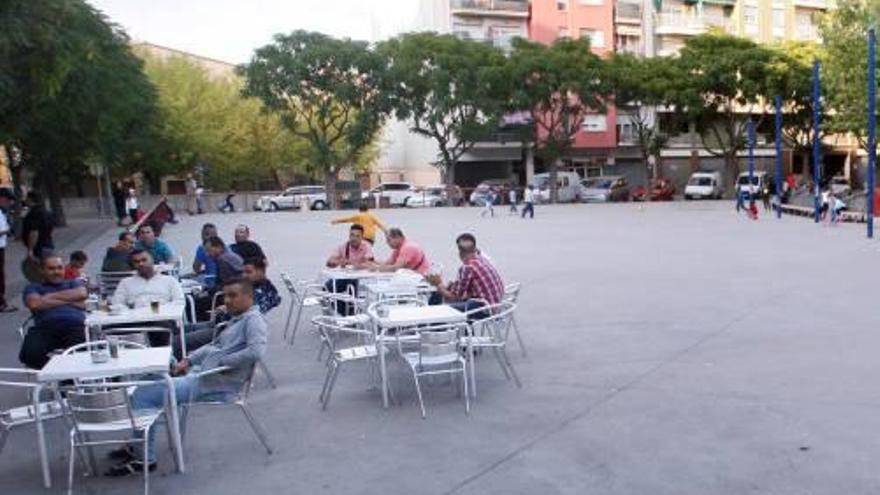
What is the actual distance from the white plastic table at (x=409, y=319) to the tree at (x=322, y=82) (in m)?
39.0

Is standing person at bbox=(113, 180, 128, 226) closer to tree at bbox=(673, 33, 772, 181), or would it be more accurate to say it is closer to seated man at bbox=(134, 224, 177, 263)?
seated man at bbox=(134, 224, 177, 263)

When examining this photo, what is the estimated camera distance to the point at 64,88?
18.1m

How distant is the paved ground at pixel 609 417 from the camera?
5.23 metres

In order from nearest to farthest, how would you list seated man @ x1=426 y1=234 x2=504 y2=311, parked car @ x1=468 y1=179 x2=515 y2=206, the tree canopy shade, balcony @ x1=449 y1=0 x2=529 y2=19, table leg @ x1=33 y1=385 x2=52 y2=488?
1. table leg @ x1=33 y1=385 x2=52 y2=488
2. seated man @ x1=426 y1=234 x2=504 y2=311
3. the tree canopy shade
4. parked car @ x1=468 y1=179 x2=515 y2=206
5. balcony @ x1=449 y1=0 x2=529 y2=19

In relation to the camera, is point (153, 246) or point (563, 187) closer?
point (153, 246)

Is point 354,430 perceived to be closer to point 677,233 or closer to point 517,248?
point 517,248

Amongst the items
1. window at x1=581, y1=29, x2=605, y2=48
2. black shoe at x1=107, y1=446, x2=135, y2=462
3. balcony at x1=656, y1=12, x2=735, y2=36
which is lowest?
black shoe at x1=107, y1=446, x2=135, y2=462

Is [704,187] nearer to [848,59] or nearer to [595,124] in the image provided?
[595,124]

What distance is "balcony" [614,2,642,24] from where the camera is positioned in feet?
194

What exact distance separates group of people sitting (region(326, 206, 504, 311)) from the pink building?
4761cm

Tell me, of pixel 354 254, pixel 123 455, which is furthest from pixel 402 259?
pixel 123 455

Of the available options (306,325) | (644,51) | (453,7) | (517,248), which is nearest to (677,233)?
(517,248)

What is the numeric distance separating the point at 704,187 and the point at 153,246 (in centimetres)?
4246

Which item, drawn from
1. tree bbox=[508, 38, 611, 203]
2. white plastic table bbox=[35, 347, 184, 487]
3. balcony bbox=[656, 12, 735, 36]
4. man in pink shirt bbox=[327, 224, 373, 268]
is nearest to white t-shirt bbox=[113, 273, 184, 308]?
man in pink shirt bbox=[327, 224, 373, 268]
